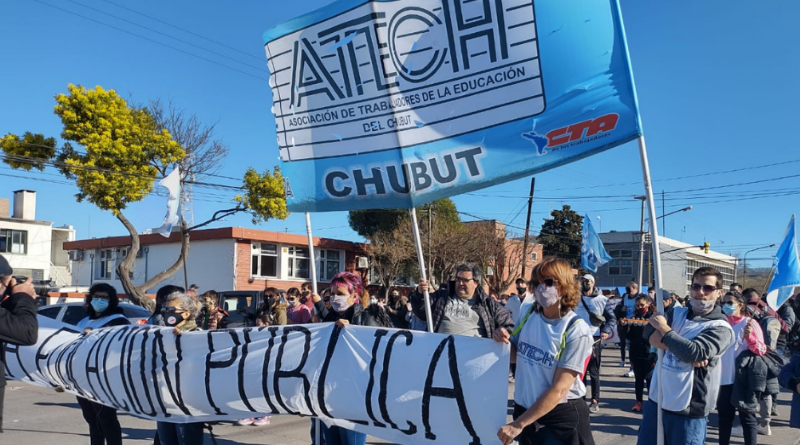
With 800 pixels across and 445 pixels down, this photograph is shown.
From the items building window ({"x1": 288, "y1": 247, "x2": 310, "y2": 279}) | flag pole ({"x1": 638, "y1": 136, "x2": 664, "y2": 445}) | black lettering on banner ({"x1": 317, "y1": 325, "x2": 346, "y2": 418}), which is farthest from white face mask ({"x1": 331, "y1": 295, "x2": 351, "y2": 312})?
building window ({"x1": 288, "y1": 247, "x2": 310, "y2": 279})

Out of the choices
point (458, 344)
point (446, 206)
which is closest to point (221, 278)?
point (446, 206)

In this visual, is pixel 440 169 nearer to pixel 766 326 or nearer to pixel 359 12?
pixel 359 12

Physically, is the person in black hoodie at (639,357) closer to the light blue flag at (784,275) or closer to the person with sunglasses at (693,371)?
the light blue flag at (784,275)

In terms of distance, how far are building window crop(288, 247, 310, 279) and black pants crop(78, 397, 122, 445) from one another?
96.4 feet

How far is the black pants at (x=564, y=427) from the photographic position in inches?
134

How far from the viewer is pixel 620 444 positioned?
7.24 meters

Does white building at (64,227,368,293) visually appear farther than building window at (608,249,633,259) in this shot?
No

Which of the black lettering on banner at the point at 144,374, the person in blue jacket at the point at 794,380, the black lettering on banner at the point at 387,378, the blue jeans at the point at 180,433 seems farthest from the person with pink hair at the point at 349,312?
the person in blue jacket at the point at 794,380

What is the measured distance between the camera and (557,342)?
3.35 m

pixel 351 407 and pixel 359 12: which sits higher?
pixel 359 12

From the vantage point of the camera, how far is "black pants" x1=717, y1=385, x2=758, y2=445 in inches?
228

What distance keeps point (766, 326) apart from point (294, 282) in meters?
29.0

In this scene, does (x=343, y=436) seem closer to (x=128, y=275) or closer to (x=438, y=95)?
(x=438, y=95)

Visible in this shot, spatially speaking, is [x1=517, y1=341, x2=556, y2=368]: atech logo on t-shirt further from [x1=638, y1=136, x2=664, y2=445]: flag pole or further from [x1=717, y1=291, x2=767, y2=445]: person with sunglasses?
[x1=717, y1=291, x2=767, y2=445]: person with sunglasses
